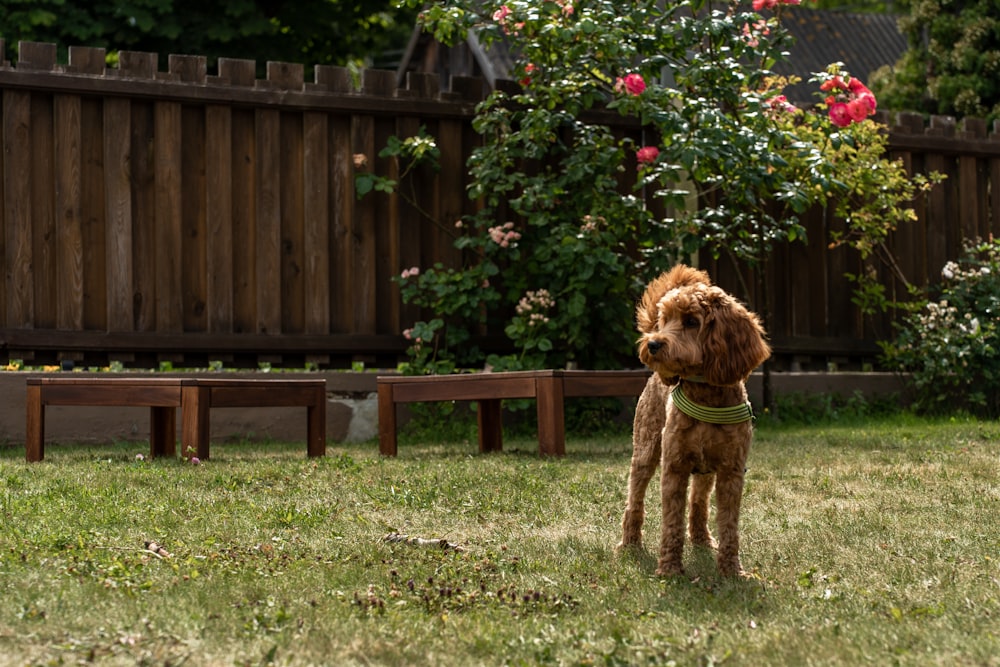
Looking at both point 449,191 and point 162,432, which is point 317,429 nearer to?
point 162,432

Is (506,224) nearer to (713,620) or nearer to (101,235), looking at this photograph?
(101,235)

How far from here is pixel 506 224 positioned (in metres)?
8.71

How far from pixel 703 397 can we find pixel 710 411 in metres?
0.06

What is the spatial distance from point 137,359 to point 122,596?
5070 millimetres

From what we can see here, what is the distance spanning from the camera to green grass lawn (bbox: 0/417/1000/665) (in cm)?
321

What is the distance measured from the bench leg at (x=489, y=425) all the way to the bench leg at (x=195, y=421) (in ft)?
5.82

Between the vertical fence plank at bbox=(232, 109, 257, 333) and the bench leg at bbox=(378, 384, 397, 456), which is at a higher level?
the vertical fence plank at bbox=(232, 109, 257, 333)

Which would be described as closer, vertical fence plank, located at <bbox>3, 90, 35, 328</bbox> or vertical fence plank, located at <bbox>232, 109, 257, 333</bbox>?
vertical fence plank, located at <bbox>3, 90, 35, 328</bbox>

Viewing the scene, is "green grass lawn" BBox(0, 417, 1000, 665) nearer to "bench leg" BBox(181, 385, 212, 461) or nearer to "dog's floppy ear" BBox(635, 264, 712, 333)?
"bench leg" BBox(181, 385, 212, 461)

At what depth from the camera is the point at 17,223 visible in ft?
26.7

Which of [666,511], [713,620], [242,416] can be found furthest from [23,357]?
[713,620]

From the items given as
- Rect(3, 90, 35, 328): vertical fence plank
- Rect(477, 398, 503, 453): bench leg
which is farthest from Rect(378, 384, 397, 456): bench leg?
Rect(3, 90, 35, 328): vertical fence plank

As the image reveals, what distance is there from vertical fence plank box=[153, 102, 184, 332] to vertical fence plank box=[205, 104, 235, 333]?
0.20 m

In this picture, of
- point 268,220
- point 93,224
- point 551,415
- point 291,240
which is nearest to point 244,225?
point 268,220
